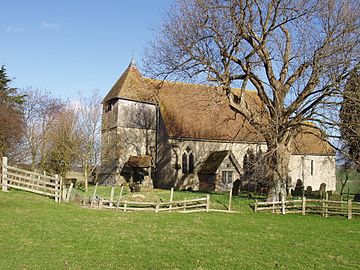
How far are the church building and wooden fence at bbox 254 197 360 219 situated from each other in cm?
1492

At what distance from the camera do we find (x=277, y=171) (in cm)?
2475

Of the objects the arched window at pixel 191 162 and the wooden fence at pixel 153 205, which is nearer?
the wooden fence at pixel 153 205

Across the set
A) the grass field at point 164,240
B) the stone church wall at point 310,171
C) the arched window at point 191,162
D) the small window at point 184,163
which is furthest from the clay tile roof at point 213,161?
the grass field at point 164,240

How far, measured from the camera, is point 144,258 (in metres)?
10.5

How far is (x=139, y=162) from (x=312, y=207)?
2064cm

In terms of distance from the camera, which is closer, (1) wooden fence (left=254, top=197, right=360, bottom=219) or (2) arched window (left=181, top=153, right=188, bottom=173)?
(1) wooden fence (left=254, top=197, right=360, bottom=219)

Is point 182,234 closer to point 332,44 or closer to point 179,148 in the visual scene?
point 332,44

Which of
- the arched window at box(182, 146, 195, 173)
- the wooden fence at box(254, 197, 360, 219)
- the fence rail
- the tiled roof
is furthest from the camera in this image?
the tiled roof

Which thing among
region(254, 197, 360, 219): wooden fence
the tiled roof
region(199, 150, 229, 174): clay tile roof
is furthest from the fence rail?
the tiled roof

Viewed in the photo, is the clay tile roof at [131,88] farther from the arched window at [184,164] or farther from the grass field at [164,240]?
the grass field at [164,240]

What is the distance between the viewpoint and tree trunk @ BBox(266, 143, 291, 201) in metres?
24.5

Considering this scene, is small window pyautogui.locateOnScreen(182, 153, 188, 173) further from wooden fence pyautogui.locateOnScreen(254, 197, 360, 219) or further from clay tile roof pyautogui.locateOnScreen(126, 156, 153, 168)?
wooden fence pyautogui.locateOnScreen(254, 197, 360, 219)

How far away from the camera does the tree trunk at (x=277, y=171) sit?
Result: 80.3 ft

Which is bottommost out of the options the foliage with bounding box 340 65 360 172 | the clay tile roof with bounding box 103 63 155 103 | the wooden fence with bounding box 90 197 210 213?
the wooden fence with bounding box 90 197 210 213
